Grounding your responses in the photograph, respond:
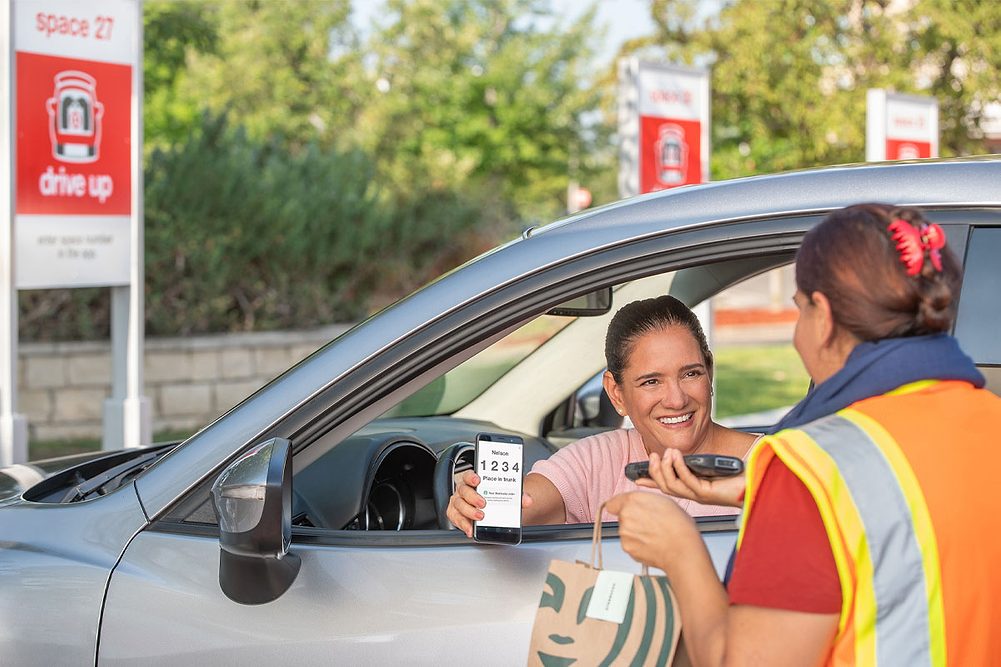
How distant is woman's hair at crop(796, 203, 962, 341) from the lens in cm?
151

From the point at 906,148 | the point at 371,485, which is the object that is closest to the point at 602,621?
the point at 371,485

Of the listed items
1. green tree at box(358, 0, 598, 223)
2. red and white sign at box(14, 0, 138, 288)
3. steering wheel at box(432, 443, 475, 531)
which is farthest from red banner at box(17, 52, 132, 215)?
green tree at box(358, 0, 598, 223)

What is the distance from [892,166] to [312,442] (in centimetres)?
110

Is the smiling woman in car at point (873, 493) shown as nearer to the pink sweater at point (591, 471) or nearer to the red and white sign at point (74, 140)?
the pink sweater at point (591, 471)

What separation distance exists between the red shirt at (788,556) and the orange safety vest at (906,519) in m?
0.01

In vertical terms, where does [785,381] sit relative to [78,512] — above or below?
below

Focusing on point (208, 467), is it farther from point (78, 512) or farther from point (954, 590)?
point (954, 590)

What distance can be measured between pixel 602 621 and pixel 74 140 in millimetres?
6300

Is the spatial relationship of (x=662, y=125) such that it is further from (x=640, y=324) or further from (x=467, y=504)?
(x=467, y=504)

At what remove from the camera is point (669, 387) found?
2.62 metres

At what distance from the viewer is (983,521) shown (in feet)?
4.87

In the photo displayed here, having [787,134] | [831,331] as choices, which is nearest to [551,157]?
[787,134]

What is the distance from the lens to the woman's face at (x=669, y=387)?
2.62m

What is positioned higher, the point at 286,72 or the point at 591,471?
the point at 286,72
